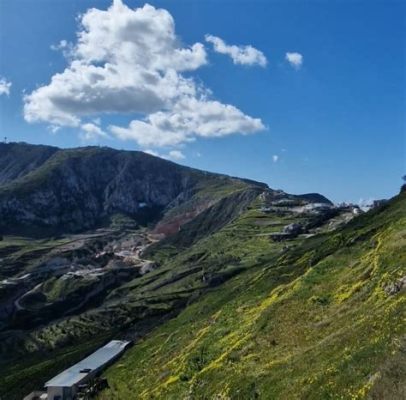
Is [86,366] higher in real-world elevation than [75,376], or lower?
higher

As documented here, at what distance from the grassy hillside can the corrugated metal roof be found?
7.79m

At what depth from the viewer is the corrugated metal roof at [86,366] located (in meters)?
92.8

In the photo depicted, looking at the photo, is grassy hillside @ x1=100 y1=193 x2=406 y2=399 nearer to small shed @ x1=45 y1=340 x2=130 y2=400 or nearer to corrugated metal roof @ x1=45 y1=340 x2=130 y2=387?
small shed @ x1=45 y1=340 x2=130 y2=400

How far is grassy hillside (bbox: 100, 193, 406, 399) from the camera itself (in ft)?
85.0

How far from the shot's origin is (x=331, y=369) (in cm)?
2814

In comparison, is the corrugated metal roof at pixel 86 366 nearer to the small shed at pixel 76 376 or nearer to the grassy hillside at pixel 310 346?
the small shed at pixel 76 376

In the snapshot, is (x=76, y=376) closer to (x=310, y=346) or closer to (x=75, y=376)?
(x=75, y=376)

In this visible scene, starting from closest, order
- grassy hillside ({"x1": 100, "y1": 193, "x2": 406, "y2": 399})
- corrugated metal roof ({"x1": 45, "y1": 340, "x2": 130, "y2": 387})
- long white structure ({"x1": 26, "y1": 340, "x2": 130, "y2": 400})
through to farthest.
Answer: grassy hillside ({"x1": 100, "y1": 193, "x2": 406, "y2": 399}), long white structure ({"x1": 26, "y1": 340, "x2": 130, "y2": 400}), corrugated metal roof ({"x1": 45, "y1": 340, "x2": 130, "y2": 387})

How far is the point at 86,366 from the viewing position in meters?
102

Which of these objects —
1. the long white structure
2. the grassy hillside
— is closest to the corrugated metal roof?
the long white structure

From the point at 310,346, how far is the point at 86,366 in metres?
71.1

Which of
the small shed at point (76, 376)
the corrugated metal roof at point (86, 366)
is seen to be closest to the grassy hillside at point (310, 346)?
the small shed at point (76, 376)

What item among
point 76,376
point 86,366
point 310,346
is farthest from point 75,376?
point 310,346

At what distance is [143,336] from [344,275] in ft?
246
